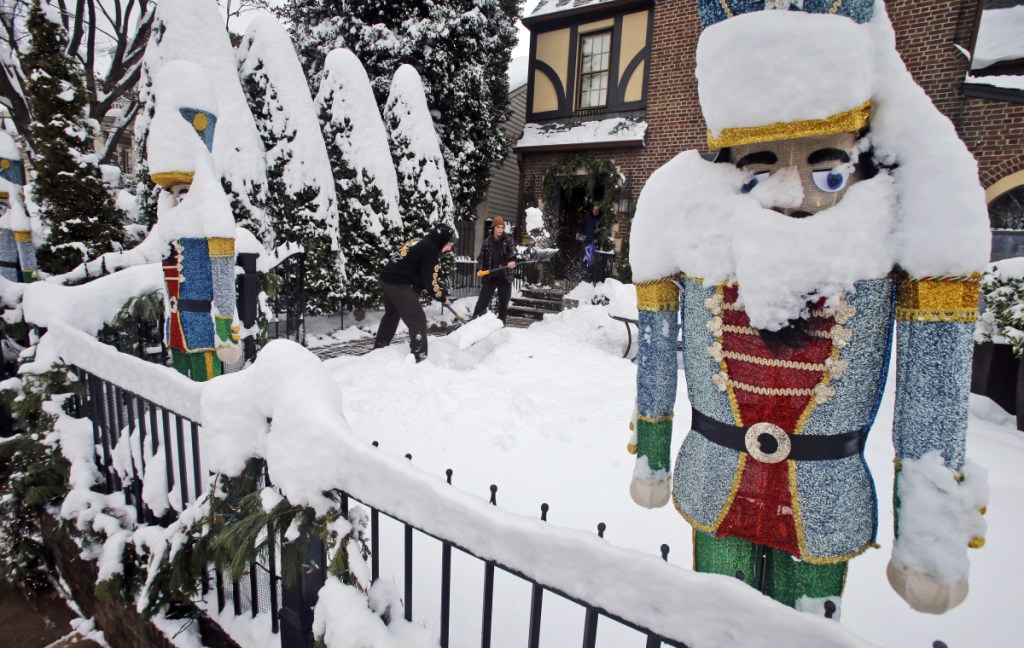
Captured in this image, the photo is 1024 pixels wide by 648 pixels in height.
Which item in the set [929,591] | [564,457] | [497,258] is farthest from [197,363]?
[497,258]

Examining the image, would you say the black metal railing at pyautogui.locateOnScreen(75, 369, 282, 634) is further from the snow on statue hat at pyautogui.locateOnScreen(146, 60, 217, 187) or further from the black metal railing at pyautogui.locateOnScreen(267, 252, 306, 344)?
the black metal railing at pyautogui.locateOnScreen(267, 252, 306, 344)

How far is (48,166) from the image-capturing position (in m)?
7.72

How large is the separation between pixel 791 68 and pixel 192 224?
11.5 feet

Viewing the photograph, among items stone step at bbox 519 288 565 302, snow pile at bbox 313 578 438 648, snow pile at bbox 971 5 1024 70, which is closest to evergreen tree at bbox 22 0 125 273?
stone step at bbox 519 288 565 302

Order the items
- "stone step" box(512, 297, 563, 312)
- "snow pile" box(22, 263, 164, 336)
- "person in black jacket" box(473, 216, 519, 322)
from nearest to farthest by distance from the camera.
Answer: "snow pile" box(22, 263, 164, 336)
"person in black jacket" box(473, 216, 519, 322)
"stone step" box(512, 297, 563, 312)

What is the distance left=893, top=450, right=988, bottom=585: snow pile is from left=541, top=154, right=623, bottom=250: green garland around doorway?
1122cm

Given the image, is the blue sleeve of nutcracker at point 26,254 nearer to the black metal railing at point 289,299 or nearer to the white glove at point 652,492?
the black metal railing at point 289,299


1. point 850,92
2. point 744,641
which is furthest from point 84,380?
point 850,92

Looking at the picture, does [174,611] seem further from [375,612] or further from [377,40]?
[377,40]

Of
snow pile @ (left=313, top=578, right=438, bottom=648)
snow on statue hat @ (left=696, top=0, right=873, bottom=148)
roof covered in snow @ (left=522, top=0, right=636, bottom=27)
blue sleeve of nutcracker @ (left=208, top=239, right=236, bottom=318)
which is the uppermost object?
roof covered in snow @ (left=522, top=0, right=636, bottom=27)

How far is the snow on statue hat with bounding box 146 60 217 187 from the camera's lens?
130 inches

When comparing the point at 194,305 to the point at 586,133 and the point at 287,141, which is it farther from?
the point at 586,133

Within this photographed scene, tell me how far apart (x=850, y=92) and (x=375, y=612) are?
2.00 m

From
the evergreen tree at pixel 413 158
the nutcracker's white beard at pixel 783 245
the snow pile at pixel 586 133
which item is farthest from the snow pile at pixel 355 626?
the snow pile at pixel 586 133
